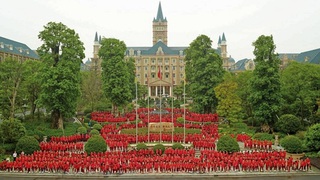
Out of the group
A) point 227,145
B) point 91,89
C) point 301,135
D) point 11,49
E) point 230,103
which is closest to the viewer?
point 227,145

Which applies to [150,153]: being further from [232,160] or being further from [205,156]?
[232,160]

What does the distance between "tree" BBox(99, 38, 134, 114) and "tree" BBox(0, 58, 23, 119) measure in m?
12.7

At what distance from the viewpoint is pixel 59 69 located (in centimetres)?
3114

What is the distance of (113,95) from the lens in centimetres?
4247

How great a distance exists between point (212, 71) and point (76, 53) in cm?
1767

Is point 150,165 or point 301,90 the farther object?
point 301,90

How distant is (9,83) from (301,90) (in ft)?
98.9

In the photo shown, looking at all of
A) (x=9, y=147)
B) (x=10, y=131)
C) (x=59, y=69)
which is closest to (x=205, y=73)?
(x=59, y=69)

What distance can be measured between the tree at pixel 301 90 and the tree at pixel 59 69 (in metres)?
21.8

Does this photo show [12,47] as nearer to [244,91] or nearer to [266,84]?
[244,91]

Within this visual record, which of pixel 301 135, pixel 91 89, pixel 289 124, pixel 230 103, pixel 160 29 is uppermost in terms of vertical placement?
pixel 160 29

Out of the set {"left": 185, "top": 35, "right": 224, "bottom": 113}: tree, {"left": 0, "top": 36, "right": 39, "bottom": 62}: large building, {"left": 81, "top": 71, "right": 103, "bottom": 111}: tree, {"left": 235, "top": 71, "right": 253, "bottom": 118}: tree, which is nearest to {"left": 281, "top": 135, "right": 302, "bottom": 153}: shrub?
{"left": 235, "top": 71, "right": 253, "bottom": 118}: tree

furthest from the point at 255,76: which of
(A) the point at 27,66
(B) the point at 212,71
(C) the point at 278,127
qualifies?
(A) the point at 27,66

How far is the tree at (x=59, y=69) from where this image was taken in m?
30.8
